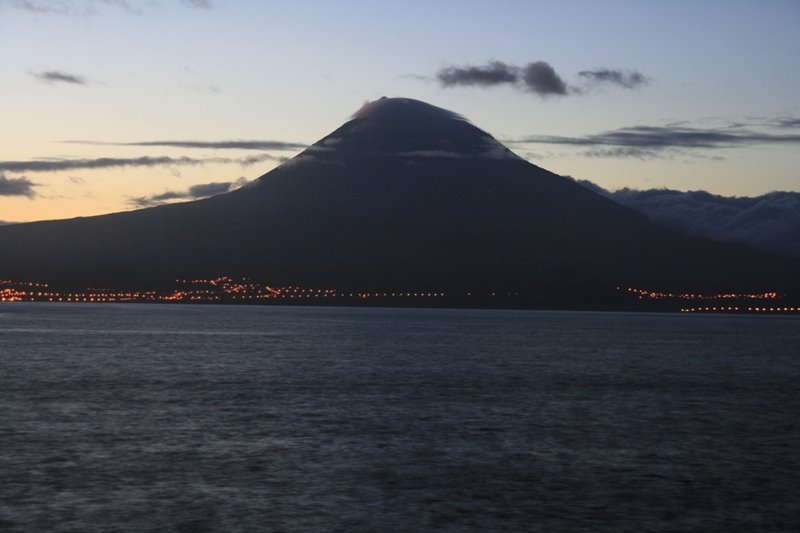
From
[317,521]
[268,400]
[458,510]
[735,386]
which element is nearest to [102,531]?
[317,521]

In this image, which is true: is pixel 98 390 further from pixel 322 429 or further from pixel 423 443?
pixel 423 443

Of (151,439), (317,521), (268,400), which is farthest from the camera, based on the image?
(268,400)

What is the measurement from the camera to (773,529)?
→ 30250 mm

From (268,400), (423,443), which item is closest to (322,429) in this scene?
(423,443)

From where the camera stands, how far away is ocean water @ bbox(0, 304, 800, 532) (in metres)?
31.1

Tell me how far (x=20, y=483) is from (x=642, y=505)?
18396mm

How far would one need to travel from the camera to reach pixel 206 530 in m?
28.6

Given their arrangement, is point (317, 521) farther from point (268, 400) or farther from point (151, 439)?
point (268, 400)

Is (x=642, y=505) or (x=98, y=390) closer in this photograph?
(x=642, y=505)

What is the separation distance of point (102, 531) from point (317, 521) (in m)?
5.51

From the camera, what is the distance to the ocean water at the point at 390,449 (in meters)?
31.1

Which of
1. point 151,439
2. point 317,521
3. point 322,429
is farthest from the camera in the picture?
point 322,429

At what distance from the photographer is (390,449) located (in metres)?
43.7

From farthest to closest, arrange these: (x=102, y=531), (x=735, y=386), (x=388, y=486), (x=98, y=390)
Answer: (x=735, y=386)
(x=98, y=390)
(x=388, y=486)
(x=102, y=531)
